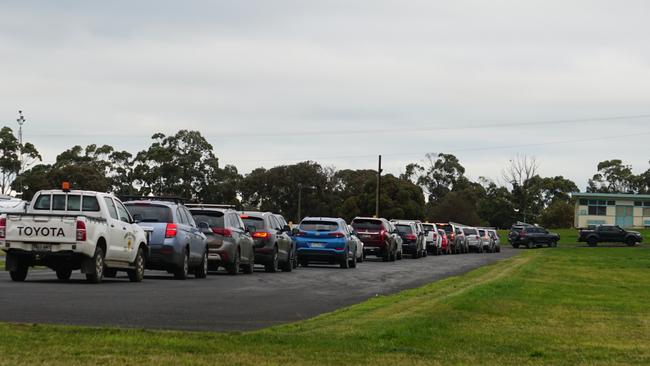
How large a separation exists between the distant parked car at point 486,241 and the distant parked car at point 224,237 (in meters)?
44.2

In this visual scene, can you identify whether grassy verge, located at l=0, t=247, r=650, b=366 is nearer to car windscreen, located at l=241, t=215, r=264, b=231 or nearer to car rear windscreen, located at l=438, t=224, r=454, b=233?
car windscreen, located at l=241, t=215, r=264, b=231

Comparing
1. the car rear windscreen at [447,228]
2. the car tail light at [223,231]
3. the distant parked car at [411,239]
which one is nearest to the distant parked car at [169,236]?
the car tail light at [223,231]

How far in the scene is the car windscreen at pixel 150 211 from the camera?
25.3 meters

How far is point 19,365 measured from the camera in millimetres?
8781

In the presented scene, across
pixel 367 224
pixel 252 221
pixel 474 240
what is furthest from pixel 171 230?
pixel 474 240

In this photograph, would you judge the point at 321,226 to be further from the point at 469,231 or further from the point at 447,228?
the point at 469,231

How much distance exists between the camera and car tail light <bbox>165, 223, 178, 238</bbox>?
24.8 meters

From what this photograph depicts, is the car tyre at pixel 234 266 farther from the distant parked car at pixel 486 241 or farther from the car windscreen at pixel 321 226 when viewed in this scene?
the distant parked car at pixel 486 241

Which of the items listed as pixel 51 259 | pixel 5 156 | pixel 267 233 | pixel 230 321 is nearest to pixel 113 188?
→ pixel 5 156

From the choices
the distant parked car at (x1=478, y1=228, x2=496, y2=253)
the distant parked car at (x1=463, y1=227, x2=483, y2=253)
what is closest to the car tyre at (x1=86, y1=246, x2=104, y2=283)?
the distant parked car at (x1=463, y1=227, x2=483, y2=253)

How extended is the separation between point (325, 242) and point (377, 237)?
8682 mm

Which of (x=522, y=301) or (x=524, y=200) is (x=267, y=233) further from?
(x=524, y=200)

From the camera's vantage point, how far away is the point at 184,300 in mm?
17484

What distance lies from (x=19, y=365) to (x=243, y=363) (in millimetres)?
1786
